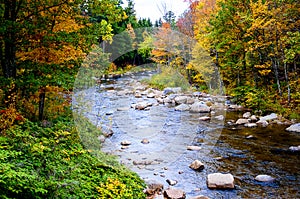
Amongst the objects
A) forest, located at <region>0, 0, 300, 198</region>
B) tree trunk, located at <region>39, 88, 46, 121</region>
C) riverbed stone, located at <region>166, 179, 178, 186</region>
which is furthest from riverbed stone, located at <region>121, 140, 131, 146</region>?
riverbed stone, located at <region>166, 179, 178, 186</region>

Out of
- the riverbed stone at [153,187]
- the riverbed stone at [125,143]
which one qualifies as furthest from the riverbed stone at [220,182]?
the riverbed stone at [125,143]

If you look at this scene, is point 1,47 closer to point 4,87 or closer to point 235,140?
point 4,87

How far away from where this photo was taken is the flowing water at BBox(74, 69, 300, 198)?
5730 mm

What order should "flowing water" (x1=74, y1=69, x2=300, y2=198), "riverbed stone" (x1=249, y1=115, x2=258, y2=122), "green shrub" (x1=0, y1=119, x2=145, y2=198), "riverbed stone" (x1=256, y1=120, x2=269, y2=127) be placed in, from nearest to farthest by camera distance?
"green shrub" (x1=0, y1=119, x2=145, y2=198)
"flowing water" (x1=74, y1=69, x2=300, y2=198)
"riverbed stone" (x1=256, y1=120, x2=269, y2=127)
"riverbed stone" (x1=249, y1=115, x2=258, y2=122)

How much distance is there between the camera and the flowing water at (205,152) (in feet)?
18.8

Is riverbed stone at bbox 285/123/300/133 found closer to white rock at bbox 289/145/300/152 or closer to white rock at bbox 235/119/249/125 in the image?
white rock at bbox 235/119/249/125

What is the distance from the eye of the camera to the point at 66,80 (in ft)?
20.1

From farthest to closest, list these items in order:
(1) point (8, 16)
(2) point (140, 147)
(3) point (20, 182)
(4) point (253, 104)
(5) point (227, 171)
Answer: (4) point (253, 104), (2) point (140, 147), (5) point (227, 171), (1) point (8, 16), (3) point (20, 182)

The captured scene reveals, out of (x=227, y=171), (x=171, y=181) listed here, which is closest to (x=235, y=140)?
(x=227, y=171)

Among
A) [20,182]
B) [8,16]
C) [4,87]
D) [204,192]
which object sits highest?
[8,16]

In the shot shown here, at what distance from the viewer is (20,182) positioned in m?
2.76

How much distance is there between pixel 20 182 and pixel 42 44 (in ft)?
13.3

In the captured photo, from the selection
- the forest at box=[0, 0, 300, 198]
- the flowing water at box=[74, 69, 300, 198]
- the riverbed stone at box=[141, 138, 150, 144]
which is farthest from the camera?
the riverbed stone at box=[141, 138, 150, 144]

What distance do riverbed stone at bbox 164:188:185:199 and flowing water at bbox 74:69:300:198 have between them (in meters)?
0.18
